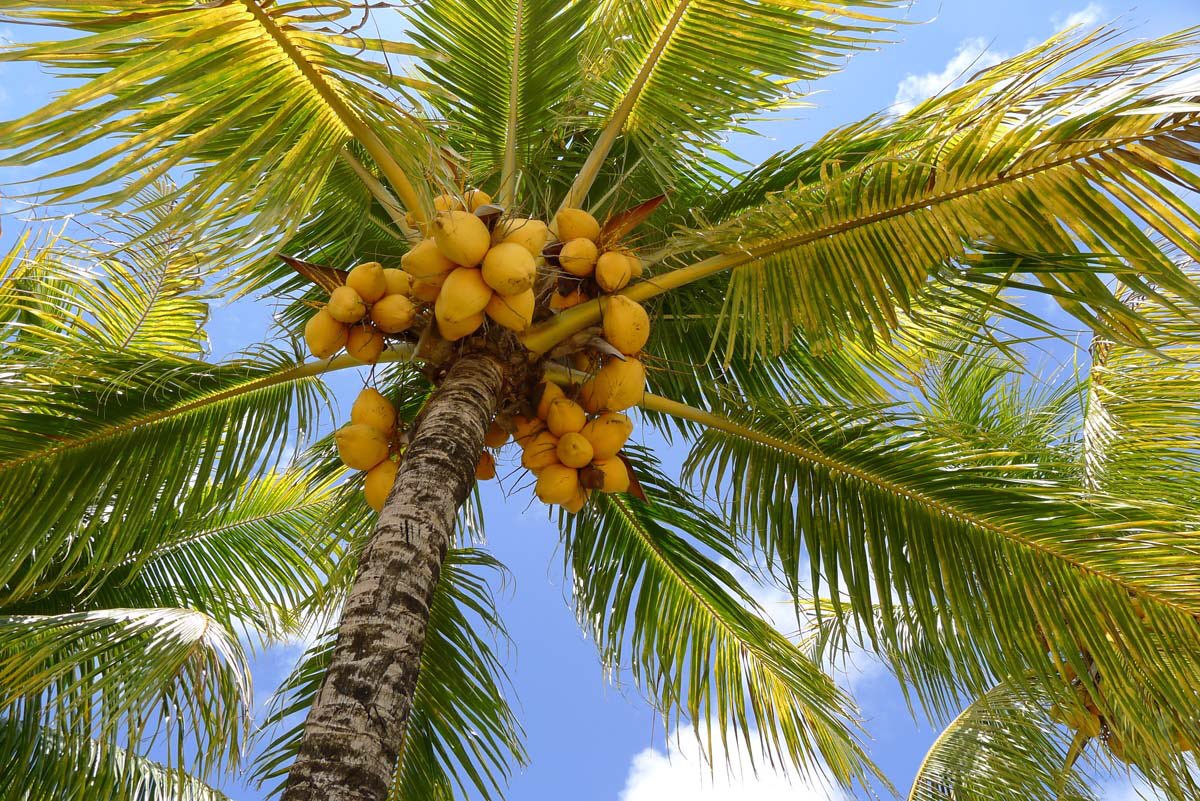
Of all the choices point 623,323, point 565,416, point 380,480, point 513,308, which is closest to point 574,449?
point 565,416

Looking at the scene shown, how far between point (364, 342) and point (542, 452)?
80cm

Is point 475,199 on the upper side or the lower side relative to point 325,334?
upper

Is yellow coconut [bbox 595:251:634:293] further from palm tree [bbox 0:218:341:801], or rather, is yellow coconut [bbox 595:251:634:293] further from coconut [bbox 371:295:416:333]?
palm tree [bbox 0:218:341:801]

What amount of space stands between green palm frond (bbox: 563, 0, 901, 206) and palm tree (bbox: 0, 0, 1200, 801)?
18 mm

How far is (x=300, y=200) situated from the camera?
320cm

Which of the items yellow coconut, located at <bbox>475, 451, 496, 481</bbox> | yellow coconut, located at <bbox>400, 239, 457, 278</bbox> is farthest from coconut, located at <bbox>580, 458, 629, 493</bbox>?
yellow coconut, located at <bbox>400, 239, 457, 278</bbox>

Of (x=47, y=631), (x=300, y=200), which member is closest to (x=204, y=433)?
(x=47, y=631)

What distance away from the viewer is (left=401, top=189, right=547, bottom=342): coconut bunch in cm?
305

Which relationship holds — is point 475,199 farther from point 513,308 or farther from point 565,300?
point 565,300

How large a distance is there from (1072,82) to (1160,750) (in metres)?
2.40

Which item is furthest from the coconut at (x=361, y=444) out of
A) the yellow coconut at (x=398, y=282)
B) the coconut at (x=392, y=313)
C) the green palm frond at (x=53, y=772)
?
the green palm frond at (x=53, y=772)

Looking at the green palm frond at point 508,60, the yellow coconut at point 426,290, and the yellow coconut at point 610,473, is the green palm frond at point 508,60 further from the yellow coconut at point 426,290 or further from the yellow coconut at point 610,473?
the yellow coconut at point 610,473

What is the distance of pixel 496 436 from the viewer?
4.07 meters

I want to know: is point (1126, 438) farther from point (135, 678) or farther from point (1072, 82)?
point (135, 678)
